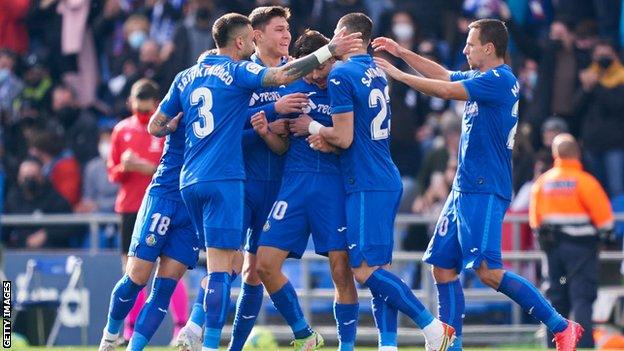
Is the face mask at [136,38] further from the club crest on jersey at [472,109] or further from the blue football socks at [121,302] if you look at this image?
the club crest on jersey at [472,109]

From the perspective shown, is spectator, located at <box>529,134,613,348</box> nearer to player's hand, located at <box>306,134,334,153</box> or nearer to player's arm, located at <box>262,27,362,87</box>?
player's hand, located at <box>306,134,334,153</box>

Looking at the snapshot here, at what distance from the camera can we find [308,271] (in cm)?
1986

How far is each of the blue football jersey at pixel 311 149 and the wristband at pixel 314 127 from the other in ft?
0.88

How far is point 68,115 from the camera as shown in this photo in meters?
24.0

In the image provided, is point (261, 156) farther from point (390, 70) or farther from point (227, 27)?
point (390, 70)

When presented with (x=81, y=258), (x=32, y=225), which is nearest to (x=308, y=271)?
(x=81, y=258)

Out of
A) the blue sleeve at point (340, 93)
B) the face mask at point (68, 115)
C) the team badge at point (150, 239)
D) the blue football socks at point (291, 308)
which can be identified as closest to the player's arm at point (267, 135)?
the blue sleeve at point (340, 93)

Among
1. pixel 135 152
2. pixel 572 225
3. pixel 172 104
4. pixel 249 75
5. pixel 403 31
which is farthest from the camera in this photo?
pixel 403 31

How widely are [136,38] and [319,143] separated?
434 inches

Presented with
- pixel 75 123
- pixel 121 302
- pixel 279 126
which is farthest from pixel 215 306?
pixel 75 123

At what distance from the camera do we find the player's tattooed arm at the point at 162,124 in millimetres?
13789

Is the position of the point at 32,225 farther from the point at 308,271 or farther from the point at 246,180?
the point at 246,180

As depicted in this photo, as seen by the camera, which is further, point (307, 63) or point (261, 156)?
point (261, 156)

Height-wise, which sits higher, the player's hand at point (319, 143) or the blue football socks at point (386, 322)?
the player's hand at point (319, 143)
